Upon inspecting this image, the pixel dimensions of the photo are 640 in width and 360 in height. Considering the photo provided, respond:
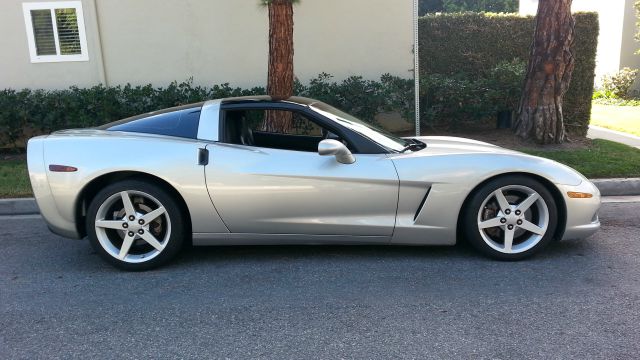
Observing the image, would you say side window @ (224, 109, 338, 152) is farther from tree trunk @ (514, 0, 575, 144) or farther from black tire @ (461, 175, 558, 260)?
tree trunk @ (514, 0, 575, 144)

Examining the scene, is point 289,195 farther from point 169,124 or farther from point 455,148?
point 455,148

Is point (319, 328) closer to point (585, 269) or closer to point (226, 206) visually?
point (226, 206)

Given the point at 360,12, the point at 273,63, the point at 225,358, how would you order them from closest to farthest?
the point at 225,358 → the point at 273,63 → the point at 360,12

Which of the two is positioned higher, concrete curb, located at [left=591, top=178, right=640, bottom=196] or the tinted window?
the tinted window

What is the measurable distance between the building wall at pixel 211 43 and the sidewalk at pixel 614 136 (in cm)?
371

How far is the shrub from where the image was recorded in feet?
52.1

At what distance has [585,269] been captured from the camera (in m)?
4.07


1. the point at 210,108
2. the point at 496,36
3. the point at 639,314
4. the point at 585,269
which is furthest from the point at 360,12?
the point at 639,314

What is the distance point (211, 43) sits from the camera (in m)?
9.79

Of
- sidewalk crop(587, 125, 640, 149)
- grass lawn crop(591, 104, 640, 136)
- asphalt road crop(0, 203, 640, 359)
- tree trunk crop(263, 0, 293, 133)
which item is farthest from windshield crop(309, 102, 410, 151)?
grass lawn crop(591, 104, 640, 136)

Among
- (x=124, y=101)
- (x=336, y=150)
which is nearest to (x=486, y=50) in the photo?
(x=124, y=101)

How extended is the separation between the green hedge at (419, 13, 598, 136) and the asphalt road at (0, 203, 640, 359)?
5.50 metres

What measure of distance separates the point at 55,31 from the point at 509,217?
889cm

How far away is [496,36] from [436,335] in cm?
839
